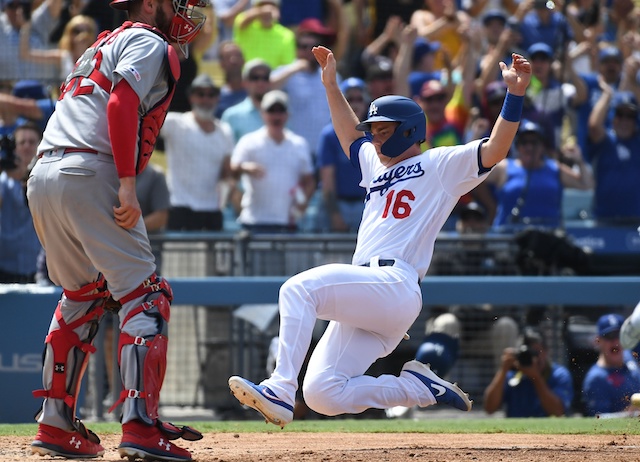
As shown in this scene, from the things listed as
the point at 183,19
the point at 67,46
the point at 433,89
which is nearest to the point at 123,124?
the point at 183,19

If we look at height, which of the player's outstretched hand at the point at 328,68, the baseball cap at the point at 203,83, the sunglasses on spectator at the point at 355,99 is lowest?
the player's outstretched hand at the point at 328,68

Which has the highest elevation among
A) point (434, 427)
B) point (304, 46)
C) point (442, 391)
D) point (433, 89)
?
point (304, 46)

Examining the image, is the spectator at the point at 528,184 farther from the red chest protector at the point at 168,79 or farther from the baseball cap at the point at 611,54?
the red chest protector at the point at 168,79

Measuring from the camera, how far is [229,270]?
9.38 m

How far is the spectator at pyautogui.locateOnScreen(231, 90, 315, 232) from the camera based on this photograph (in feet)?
33.7

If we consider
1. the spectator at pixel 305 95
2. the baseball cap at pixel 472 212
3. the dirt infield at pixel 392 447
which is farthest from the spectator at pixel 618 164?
the dirt infield at pixel 392 447

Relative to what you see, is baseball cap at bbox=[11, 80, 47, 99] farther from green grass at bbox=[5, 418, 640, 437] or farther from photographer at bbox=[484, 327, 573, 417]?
photographer at bbox=[484, 327, 573, 417]

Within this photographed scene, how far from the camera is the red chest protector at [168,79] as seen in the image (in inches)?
198

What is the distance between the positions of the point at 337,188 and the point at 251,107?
147 centimetres

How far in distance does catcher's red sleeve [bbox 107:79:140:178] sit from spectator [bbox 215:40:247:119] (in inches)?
262

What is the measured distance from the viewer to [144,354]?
4.93 m

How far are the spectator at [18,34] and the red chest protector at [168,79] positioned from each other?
214 inches

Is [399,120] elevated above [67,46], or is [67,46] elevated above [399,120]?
[67,46]

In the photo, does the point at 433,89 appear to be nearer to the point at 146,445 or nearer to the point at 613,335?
the point at 613,335
